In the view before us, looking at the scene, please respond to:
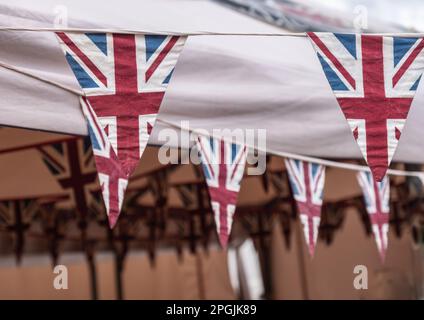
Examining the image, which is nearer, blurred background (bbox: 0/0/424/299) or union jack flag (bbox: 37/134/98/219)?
union jack flag (bbox: 37/134/98/219)

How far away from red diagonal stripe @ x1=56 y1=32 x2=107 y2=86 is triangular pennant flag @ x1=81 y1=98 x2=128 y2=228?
163 millimetres

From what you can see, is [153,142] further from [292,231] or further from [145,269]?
[145,269]

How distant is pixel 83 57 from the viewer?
296 centimetres

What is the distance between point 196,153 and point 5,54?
102 centimetres

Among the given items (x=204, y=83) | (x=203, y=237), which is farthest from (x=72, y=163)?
(x=203, y=237)

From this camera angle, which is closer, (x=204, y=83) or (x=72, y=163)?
(x=204, y=83)

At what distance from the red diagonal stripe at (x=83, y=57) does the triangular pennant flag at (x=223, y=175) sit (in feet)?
2.53

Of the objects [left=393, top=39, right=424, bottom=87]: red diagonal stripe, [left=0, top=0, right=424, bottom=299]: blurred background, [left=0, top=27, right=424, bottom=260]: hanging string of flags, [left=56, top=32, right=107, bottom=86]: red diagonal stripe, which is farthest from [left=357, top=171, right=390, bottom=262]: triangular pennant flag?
[left=56, top=32, right=107, bottom=86]: red diagonal stripe

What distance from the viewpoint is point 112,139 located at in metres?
3.05

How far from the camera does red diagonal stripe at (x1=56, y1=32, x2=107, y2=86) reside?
293 centimetres

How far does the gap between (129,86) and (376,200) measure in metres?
2.07

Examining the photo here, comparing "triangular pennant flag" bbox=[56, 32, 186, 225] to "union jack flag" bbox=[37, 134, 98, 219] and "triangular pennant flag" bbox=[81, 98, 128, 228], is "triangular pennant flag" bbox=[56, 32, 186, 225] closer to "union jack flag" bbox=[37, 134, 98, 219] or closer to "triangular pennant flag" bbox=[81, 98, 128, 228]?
"triangular pennant flag" bbox=[81, 98, 128, 228]

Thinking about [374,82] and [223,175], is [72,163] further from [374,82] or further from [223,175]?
[374,82]

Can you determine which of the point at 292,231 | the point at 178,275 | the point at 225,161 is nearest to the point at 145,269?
the point at 178,275
